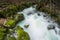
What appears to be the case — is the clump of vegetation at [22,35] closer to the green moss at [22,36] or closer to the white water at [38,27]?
the green moss at [22,36]

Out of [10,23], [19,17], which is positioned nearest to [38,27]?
[19,17]

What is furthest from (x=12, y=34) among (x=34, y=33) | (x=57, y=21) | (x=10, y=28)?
(x=57, y=21)

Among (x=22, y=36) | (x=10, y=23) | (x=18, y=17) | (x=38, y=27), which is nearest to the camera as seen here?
(x=22, y=36)

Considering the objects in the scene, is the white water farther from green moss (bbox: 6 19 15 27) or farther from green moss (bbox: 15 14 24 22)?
green moss (bbox: 6 19 15 27)

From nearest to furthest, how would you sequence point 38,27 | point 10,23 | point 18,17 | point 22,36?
point 22,36 → point 10,23 → point 38,27 → point 18,17

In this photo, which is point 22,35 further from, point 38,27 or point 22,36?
point 38,27

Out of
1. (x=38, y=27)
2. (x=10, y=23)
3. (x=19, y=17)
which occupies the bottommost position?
(x=38, y=27)

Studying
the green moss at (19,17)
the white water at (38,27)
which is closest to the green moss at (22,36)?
the white water at (38,27)

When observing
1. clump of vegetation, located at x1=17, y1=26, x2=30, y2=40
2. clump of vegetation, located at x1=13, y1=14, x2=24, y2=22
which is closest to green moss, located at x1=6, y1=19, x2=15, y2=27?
clump of vegetation, located at x1=13, y1=14, x2=24, y2=22

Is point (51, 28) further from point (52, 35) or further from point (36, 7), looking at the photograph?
point (36, 7)

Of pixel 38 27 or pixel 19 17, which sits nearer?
pixel 38 27
